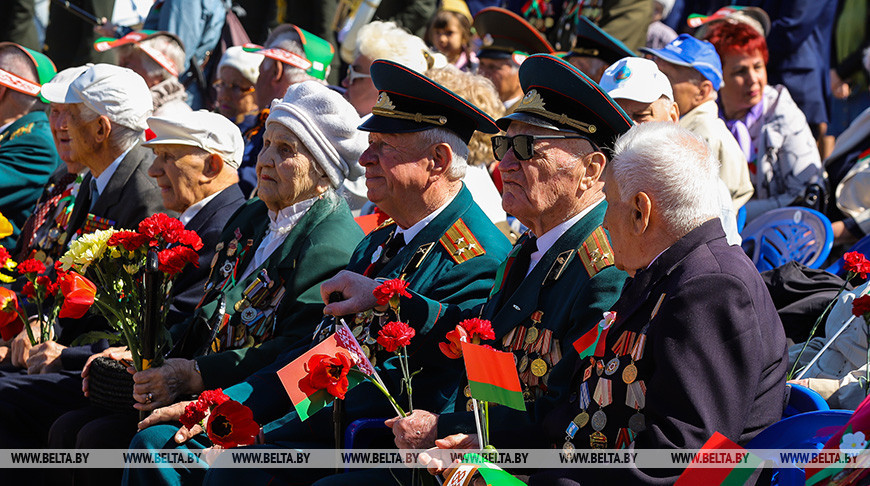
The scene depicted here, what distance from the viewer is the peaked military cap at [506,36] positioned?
744 centimetres

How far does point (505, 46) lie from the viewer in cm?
755

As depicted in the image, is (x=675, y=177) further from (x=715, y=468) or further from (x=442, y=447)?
(x=442, y=447)

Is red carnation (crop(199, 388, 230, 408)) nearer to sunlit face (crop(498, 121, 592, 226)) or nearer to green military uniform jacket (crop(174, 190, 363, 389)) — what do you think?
green military uniform jacket (crop(174, 190, 363, 389))

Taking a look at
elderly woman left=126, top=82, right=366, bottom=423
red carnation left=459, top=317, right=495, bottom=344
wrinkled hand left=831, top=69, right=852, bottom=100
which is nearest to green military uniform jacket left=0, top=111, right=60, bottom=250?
elderly woman left=126, top=82, right=366, bottom=423

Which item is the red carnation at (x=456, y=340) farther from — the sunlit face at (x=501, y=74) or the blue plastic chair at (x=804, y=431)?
the sunlit face at (x=501, y=74)

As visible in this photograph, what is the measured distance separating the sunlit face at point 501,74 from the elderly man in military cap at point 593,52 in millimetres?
1239

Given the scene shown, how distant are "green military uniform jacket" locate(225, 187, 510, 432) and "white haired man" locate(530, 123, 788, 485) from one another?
85cm

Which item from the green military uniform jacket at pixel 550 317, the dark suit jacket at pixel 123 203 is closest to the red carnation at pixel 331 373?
the green military uniform jacket at pixel 550 317

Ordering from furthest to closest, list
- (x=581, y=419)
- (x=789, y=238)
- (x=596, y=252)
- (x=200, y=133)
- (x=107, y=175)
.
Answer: (x=107, y=175), (x=789, y=238), (x=200, y=133), (x=596, y=252), (x=581, y=419)

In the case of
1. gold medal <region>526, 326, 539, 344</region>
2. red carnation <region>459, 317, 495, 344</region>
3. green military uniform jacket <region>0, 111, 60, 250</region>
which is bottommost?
green military uniform jacket <region>0, 111, 60, 250</region>

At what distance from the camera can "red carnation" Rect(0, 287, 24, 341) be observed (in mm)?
4805

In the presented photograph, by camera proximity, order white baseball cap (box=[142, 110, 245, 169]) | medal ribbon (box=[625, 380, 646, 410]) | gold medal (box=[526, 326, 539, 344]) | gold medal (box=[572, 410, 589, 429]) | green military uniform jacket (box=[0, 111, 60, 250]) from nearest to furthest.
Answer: medal ribbon (box=[625, 380, 646, 410]) → gold medal (box=[572, 410, 589, 429]) → gold medal (box=[526, 326, 539, 344]) → white baseball cap (box=[142, 110, 245, 169]) → green military uniform jacket (box=[0, 111, 60, 250])

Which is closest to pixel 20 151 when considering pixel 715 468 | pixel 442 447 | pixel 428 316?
pixel 428 316

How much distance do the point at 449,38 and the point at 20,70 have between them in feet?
11.7
